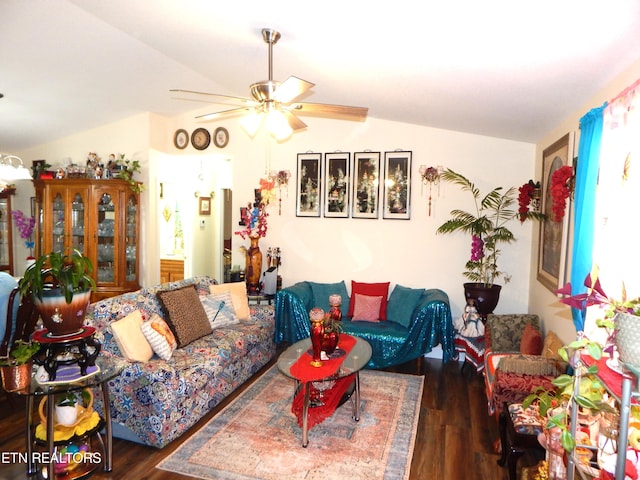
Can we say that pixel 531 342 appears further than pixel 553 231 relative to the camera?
No

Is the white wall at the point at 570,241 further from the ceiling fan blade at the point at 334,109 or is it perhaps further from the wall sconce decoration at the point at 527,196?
the ceiling fan blade at the point at 334,109

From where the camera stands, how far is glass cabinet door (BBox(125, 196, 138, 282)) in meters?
5.35

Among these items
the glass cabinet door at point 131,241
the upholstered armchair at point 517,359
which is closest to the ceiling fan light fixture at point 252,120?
the upholstered armchair at point 517,359

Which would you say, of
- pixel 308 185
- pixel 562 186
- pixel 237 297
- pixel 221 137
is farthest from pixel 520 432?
pixel 221 137

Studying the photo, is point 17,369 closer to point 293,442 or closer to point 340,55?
point 293,442

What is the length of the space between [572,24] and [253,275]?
13.0ft

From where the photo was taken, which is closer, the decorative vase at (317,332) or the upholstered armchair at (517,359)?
the upholstered armchair at (517,359)

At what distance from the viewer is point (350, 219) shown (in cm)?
500

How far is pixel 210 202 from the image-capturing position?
22.9 ft

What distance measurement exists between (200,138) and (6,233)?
3.16 m

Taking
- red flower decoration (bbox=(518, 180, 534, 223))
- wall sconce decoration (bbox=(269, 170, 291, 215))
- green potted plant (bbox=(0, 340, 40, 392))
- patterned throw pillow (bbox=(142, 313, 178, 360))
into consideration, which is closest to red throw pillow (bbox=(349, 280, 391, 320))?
wall sconce decoration (bbox=(269, 170, 291, 215))

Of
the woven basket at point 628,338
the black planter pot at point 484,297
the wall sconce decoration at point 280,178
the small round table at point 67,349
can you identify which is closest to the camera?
the woven basket at point 628,338

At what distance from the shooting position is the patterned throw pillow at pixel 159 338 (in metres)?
3.11

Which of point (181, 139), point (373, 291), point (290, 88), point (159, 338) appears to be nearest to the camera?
point (290, 88)
